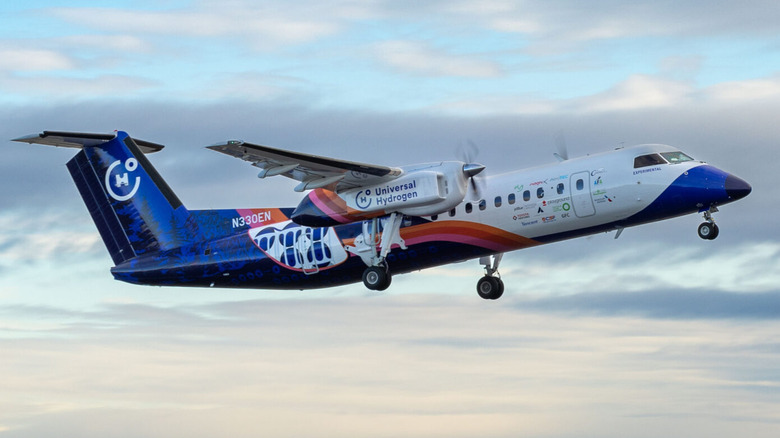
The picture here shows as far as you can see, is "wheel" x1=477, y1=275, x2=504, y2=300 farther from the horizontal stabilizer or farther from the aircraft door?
the horizontal stabilizer

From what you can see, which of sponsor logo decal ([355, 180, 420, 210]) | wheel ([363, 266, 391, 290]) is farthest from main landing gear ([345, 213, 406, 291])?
sponsor logo decal ([355, 180, 420, 210])

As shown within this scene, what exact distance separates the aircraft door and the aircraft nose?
3260 millimetres

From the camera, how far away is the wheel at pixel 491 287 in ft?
101

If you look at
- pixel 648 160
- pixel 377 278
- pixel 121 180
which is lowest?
pixel 377 278

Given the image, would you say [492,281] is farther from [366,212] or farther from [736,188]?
[736,188]

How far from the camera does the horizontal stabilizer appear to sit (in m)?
31.3

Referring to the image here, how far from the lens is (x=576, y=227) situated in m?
26.7

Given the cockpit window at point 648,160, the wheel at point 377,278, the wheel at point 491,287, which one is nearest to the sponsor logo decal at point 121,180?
the wheel at point 377,278

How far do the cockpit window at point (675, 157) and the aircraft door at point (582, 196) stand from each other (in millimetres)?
1997

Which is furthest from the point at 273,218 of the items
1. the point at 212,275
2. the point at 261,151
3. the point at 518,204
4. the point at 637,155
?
the point at 637,155

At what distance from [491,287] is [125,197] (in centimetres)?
1200

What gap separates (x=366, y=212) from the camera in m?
28.1

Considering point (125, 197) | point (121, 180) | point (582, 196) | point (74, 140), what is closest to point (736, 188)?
point (582, 196)

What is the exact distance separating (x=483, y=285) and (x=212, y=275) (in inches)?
318
